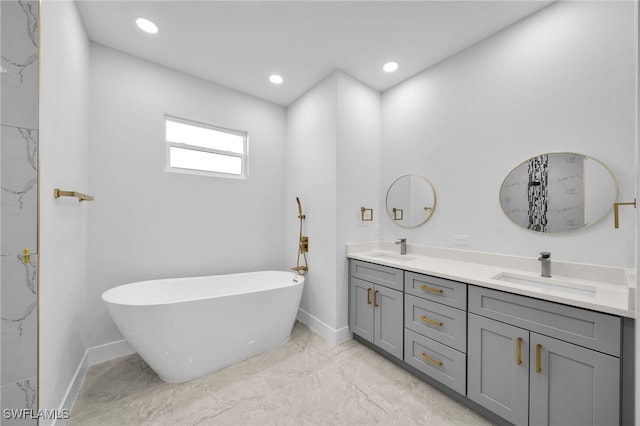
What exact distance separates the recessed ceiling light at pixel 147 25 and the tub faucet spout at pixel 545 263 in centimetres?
339

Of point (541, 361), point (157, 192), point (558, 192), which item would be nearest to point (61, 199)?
point (157, 192)

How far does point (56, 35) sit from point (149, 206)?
1.36 m

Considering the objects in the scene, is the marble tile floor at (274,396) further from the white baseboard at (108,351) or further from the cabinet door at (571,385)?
the cabinet door at (571,385)

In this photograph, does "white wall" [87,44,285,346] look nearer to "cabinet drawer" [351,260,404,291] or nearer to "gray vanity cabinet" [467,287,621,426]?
"cabinet drawer" [351,260,404,291]

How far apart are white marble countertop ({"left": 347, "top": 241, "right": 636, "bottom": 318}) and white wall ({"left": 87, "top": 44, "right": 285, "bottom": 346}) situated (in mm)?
1532

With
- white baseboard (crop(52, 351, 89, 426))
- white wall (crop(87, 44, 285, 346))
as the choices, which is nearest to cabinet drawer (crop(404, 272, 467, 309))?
white wall (crop(87, 44, 285, 346))

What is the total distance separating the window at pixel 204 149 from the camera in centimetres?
249

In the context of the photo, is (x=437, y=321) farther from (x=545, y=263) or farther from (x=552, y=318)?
(x=545, y=263)

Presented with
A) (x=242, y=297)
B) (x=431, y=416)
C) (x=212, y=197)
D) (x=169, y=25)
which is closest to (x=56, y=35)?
(x=169, y=25)

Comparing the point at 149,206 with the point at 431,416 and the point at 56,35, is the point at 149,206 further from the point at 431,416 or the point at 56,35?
the point at 431,416

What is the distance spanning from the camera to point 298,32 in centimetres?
193

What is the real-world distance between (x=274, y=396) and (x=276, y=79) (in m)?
2.96

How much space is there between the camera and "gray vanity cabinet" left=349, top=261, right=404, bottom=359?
1.94 metres

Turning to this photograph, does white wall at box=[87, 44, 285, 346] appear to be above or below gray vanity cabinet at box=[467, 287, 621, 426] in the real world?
above
